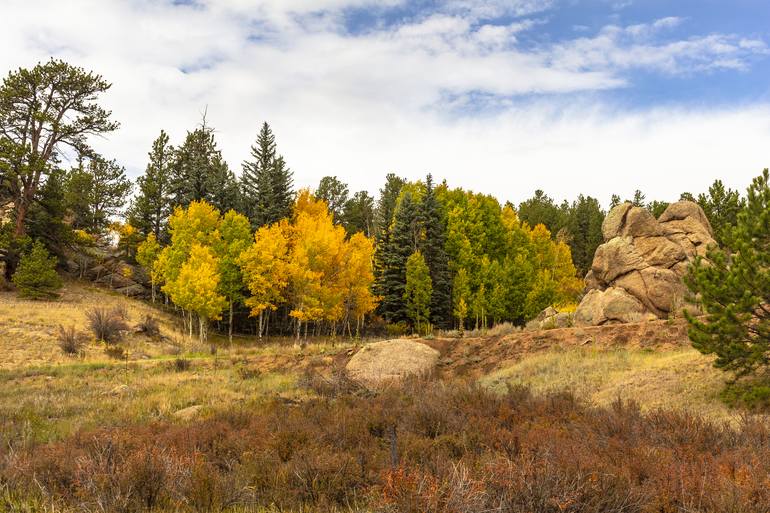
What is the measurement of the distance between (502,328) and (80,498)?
928 inches

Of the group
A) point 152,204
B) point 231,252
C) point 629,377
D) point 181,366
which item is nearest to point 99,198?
point 152,204

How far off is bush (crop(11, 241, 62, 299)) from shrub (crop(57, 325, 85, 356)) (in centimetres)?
1011

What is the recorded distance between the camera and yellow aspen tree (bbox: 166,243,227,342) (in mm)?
34812

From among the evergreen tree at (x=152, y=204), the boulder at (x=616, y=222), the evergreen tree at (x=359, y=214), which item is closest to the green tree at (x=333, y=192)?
the evergreen tree at (x=359, y=214)

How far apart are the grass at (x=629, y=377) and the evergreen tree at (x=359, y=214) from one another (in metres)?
43.4

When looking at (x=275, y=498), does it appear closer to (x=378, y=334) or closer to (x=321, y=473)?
(x=321, y=473)

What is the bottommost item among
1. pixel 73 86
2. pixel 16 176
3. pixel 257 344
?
pixel 257 344

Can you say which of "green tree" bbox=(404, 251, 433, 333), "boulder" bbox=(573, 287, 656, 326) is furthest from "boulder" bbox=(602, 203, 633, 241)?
"green tree" bbox=(404, 251, 433, 333)

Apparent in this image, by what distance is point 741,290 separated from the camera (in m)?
10.3

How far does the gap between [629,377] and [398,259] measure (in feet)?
91.4

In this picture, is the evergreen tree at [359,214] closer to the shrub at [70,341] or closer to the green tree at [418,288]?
the green tree at [418,288]

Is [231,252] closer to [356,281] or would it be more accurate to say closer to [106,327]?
[356,281]

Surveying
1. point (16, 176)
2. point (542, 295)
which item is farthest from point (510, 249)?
point (16, 176)

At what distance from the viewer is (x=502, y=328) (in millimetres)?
26750
